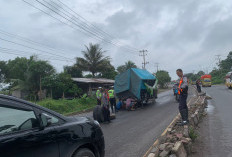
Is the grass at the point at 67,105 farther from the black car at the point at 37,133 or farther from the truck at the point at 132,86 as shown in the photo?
the black car at the point at 37,133

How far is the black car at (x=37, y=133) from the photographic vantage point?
7.86 feet

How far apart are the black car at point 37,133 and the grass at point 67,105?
10938 mm

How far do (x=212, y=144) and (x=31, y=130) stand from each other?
4769 millimetres

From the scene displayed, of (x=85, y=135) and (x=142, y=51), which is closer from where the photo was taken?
(x=85, y=135)

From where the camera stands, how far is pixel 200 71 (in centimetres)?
11000

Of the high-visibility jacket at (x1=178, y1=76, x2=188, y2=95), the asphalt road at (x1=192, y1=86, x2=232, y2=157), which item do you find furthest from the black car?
the high-visibility jacket at (x1=178, y1=76, x2=188, y2=95)

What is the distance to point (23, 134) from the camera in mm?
2496

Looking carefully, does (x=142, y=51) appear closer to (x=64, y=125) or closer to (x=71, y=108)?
(x=71, y=108)

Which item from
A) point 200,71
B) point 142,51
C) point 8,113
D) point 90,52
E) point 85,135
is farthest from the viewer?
point 200,71

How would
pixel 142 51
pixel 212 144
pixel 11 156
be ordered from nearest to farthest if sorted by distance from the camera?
pixel 11 156
pixel 212 144
pixel 142 51

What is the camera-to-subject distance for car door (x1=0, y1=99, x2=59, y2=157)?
2328 mm

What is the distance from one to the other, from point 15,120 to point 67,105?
12.9m

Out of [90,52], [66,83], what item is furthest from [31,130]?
[90,52]

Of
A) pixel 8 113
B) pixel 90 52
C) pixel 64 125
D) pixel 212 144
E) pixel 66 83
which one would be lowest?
pixel 212 144
